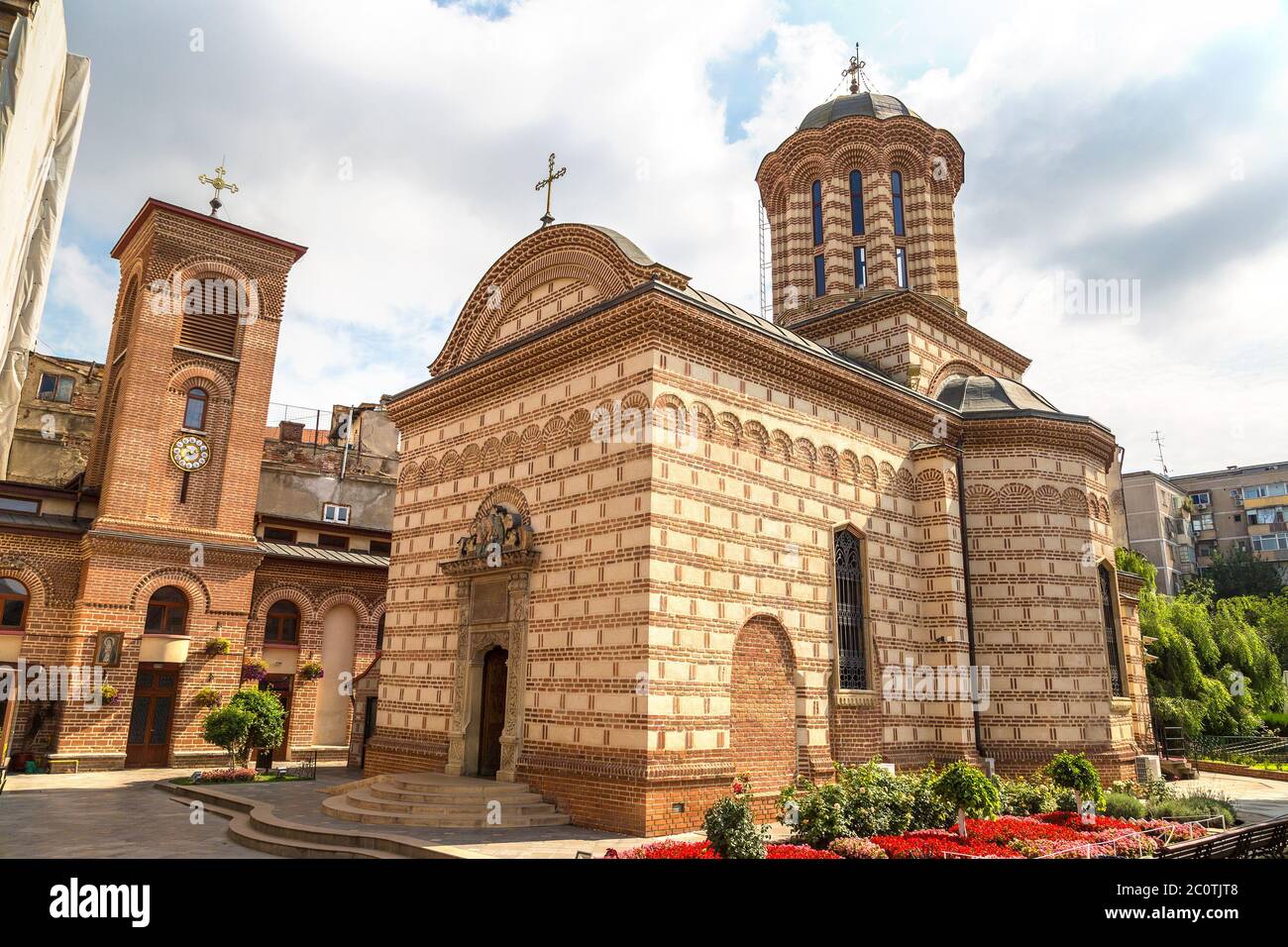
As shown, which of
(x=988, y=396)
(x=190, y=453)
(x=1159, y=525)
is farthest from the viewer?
(x=1159, y=525)

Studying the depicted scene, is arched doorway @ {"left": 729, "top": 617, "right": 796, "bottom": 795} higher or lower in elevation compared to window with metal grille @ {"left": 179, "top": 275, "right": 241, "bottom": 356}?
lower

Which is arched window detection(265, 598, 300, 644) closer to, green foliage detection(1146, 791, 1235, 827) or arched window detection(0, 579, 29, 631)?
arched window detection(0, 579, 29, 631)

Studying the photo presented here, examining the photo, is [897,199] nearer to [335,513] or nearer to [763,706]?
[763,706]

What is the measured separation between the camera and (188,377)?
24.4 m

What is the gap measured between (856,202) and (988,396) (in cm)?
675

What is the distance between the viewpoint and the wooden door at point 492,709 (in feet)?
47.9

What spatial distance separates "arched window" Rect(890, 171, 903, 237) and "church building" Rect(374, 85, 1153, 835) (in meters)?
2.46

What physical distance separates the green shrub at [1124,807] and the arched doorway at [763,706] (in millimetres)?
4952

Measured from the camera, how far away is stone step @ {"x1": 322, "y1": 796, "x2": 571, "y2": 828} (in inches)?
473

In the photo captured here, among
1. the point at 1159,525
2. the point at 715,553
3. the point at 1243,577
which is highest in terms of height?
the point at 1159,525

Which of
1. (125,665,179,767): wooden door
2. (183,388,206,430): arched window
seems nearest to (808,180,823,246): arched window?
(183,388,206,430): arched window

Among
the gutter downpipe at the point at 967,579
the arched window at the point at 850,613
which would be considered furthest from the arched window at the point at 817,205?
the arched window at the point at 850,613

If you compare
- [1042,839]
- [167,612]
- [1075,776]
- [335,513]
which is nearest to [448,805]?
[1042,839]
